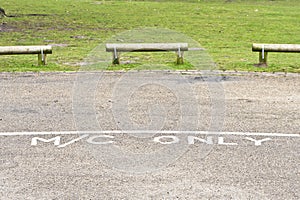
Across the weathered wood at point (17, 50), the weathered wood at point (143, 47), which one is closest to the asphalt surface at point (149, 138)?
the weathered wood at point (17, 50)

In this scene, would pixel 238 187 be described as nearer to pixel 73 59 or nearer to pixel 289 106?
pixel 289 106

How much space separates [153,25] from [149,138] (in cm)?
2106

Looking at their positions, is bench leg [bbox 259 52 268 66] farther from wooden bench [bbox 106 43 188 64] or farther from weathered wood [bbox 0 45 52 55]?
weathered wood [bbox 0 45 52 55]

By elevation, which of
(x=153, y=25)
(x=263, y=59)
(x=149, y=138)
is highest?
(x=153, y=25)

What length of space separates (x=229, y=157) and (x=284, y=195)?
1.40 metres

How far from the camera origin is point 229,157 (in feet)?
26.0

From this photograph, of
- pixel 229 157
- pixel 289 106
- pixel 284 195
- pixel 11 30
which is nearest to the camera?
pixel 284 195

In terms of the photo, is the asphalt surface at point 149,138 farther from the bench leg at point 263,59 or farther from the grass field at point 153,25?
the grass field at point 153,25

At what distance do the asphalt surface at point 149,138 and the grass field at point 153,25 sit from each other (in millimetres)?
3072

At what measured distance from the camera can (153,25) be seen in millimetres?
29469

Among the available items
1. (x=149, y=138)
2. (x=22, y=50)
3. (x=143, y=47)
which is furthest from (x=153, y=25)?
(x=149, y=138)

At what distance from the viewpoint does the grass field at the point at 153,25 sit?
17516mm

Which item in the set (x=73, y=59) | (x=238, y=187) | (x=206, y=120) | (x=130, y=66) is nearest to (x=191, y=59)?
(x=130, y=66)

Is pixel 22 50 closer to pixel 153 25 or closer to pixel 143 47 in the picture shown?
pixel 143 47
